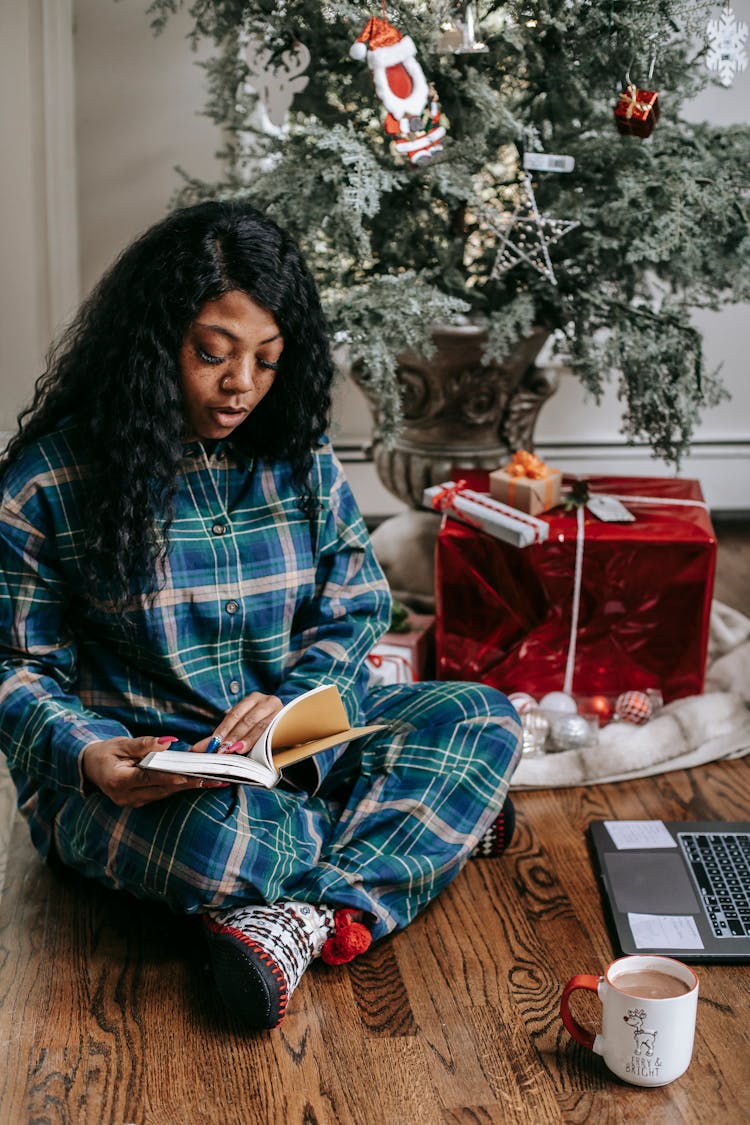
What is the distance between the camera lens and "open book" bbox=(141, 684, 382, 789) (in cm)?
128

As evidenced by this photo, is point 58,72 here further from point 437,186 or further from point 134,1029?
A: point 134,1029

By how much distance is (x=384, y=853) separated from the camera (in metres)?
1.56

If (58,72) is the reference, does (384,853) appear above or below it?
below

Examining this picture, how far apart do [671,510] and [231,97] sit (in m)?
1.16

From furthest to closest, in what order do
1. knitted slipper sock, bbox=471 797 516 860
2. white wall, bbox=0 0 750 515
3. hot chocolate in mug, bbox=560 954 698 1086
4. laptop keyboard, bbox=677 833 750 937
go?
white wall, bbox=0 0 750 515, knitted slipper sock, bbox=471 797 516 860, laptop keyboard, bbox=677 833 750 937, hot chocolate in mug, bbox=560 954 698 1086

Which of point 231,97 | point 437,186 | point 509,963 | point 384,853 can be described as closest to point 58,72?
point 231,97

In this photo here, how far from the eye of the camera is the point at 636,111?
6.27ft

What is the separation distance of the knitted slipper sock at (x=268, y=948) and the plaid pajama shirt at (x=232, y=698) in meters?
0.02

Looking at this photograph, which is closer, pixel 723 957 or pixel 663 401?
pixel 723 957

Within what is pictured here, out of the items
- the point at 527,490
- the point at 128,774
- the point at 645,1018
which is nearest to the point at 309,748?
the point at 128,774

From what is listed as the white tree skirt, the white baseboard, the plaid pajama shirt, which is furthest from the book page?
the white baseboard

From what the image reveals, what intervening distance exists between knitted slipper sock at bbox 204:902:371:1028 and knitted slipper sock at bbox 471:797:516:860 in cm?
31

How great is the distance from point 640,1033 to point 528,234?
1.40 metres

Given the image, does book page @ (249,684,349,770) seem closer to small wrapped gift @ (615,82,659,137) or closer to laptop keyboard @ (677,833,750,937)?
laptop keyboard @ (677,833,750,937)
